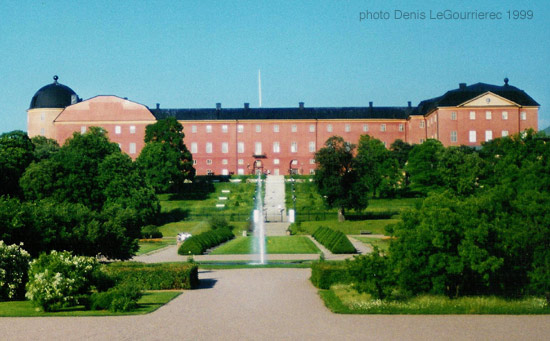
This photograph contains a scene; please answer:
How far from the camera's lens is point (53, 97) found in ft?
227

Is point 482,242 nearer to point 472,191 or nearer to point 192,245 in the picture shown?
point 192,245

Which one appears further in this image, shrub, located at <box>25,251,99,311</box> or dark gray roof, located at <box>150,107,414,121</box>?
dark gray roof, located at <box>150,107,414,121</box>

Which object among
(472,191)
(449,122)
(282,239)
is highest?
(449,122)

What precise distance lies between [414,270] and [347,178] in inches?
1094

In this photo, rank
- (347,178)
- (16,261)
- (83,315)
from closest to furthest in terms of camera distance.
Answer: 1. (83,315)
2. (16,261)
3. (347,178)

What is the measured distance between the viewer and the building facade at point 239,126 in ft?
221

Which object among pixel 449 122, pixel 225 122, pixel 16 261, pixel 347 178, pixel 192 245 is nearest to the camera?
pixel 16 261

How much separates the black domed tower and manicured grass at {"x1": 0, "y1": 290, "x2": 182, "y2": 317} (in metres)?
56.8

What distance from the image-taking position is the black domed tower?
6869cm

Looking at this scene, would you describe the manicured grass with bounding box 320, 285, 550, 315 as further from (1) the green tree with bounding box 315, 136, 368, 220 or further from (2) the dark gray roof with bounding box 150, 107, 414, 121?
(2) the dark gray roof with bounding box 150, 107, 414, 121

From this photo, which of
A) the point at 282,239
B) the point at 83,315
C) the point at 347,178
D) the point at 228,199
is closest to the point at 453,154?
the point at 347,178

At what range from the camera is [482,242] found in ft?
45.0

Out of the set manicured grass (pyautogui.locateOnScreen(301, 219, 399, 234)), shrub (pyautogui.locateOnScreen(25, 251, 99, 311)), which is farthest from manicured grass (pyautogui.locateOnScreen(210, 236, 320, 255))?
shrub (pyautogui.locateOnScreen(25, 251, 99, 311))

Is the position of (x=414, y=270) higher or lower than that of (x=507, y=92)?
lower
